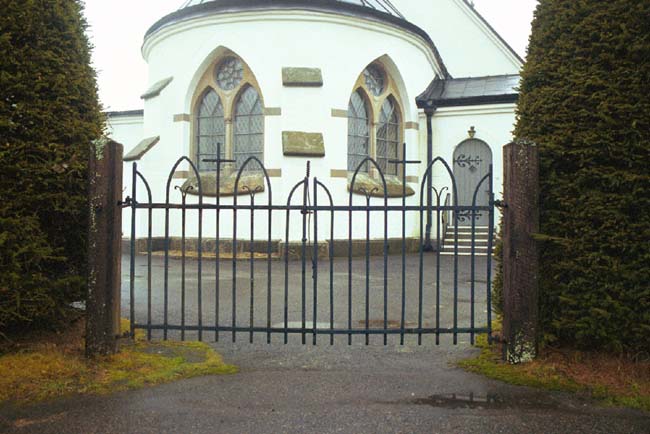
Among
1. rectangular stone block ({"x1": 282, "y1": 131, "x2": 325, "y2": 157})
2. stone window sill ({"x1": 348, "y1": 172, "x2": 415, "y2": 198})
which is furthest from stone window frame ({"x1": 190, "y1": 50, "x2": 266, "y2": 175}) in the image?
stone window sill ({"x1": 348, "y1": 172, "x2": 415, "y2": 198})

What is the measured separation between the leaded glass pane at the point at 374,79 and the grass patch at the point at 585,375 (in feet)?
37.3

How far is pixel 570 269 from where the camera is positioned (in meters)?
4.06

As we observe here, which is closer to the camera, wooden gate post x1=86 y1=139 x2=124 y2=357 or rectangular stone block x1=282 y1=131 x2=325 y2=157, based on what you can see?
wooden gate post x1=86 y1=139 x2=124 y2=357

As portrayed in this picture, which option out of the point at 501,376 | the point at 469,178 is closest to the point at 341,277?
the point at 501,376

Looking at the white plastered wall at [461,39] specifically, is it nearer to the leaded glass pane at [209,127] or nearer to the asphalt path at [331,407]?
the leaded glass pane at [209,127]

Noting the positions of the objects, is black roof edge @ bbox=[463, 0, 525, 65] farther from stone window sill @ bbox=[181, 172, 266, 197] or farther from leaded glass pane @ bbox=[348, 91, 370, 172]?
stone window sill @ bbox=[181, 172, 266, 197]

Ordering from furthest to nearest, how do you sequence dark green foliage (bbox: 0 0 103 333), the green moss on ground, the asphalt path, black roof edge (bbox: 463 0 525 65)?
black roof edge (bbox: 463 0 525 65), dark green foliage (bbox: 0 0 103 333), the green moss on ground, the asphalt path

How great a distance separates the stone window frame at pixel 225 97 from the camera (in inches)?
548

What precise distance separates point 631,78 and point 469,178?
40.6 feet

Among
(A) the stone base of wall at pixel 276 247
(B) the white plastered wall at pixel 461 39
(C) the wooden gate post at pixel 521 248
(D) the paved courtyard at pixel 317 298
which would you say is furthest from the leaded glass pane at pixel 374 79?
(C) the wooden gate post at pixel 521 248

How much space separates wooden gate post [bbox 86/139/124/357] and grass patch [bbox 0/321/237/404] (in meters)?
0.19

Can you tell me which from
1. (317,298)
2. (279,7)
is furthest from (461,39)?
(317,298)

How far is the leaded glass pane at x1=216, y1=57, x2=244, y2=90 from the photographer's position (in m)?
14.1

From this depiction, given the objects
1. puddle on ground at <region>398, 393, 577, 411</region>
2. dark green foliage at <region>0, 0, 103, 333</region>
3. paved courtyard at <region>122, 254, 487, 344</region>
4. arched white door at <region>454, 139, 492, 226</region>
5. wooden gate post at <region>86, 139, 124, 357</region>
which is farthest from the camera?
arched white door at <region>454, 139, 492, 226</region>
